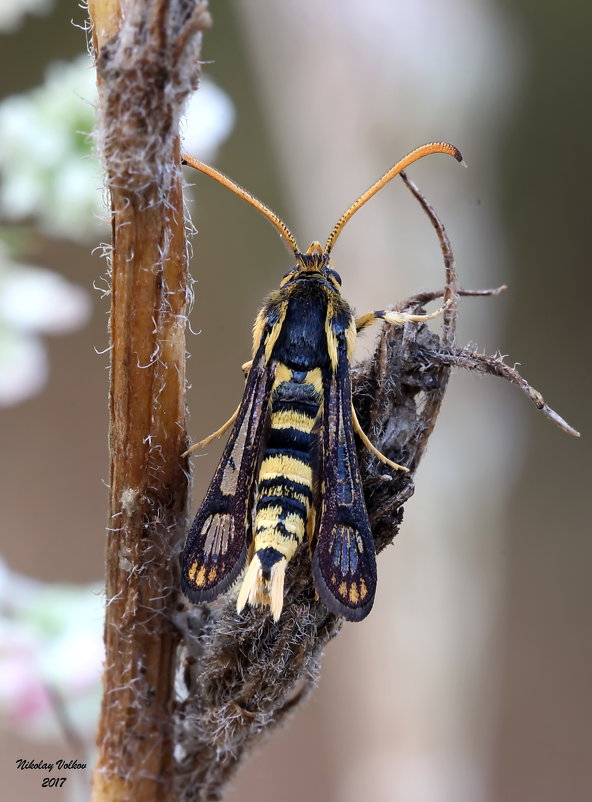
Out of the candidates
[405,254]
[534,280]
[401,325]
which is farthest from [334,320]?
[534,280]

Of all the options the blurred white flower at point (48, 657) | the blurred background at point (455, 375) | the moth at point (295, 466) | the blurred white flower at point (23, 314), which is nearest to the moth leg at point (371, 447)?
the moth at point (295, 466)

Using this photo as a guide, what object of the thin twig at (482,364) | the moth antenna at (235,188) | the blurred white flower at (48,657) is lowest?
the blurred white flower at (48,657)

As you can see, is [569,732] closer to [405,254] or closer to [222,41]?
[405,254]

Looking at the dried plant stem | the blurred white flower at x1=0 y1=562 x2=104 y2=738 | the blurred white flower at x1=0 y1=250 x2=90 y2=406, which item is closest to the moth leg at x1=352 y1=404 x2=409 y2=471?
the dried plant stem

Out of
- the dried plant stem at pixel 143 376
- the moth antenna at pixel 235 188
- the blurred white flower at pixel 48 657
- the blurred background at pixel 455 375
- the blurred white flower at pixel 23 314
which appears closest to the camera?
the dried plant stem at pixel 143 376

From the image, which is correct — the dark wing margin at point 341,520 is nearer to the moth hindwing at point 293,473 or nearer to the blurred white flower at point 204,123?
the moth hindwing at point 293,473

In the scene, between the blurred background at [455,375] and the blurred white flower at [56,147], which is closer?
the blurred white flower at [56,147]

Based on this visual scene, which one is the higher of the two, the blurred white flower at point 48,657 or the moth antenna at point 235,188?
the moth antenna at point 235,188
